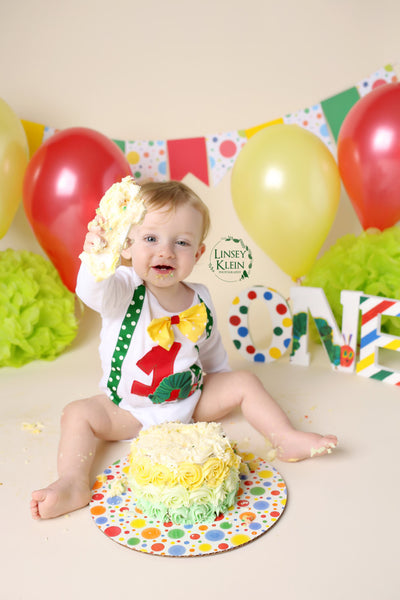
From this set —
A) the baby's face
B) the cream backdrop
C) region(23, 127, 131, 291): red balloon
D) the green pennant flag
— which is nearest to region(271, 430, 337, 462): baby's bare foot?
the baby's face

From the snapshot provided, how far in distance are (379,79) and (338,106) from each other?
0.20m

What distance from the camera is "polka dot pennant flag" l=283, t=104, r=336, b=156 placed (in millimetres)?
2625

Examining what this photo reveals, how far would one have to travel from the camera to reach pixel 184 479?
47.1 inches

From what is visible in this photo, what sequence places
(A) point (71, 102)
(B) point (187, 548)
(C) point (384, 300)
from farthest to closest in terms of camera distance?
(A) point (71, 102) → (C) point (384, 300) → (B) point (187, 548)

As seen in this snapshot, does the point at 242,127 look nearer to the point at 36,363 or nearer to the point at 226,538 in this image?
the point at 36,363

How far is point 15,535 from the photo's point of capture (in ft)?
3.99

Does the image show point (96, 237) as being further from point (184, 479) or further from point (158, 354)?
point (184, 479)

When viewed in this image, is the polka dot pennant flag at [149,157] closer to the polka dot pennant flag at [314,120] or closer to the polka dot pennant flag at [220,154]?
the polka dot pennant flag at [220,154]

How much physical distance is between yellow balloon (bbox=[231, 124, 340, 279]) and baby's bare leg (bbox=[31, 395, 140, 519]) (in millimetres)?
910

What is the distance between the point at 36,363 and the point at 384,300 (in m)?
1.27

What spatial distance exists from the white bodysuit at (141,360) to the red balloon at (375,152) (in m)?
1.05

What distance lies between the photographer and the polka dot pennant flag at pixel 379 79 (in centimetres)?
256

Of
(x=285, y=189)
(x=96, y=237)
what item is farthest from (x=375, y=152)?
(x=96, y=237)

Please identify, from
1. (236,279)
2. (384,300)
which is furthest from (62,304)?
(384,300)
